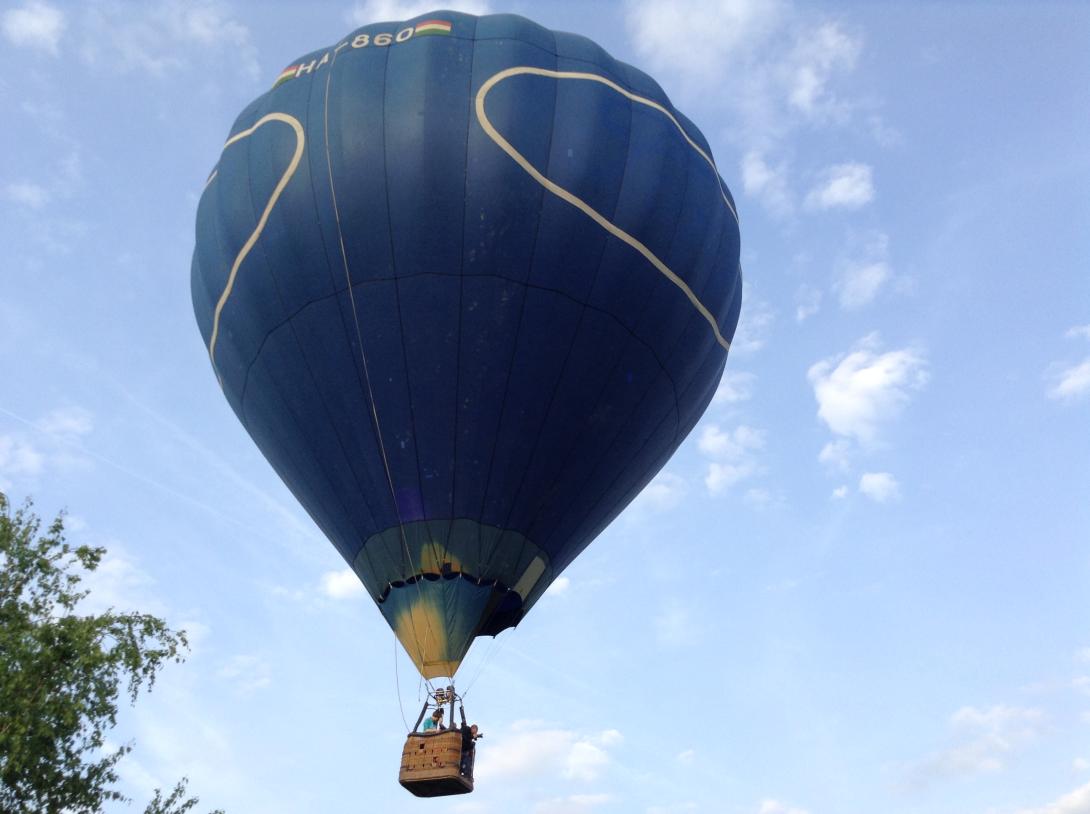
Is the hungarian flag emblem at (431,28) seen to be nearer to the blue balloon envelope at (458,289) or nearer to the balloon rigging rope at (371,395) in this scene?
the blue balloon envelope at (458,289)

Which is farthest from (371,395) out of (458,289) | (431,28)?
(431,28)

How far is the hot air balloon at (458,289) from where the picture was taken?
1252cm

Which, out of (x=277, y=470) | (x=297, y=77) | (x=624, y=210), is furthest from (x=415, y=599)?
(x=297, y=77)

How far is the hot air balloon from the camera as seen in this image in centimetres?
1252

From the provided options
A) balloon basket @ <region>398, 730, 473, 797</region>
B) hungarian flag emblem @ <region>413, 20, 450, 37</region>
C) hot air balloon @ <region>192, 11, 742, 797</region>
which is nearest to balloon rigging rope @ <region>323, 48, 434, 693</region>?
hot air balloon @ <region>192, 11, 742, 797</region>

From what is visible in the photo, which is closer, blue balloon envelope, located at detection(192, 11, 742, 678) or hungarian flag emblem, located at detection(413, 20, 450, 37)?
blue balloon envelope, located at detection(192, 11, 742, 678)

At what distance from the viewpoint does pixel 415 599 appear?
1277cm

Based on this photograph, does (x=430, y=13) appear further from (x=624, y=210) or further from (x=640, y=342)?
(x=640, y=342)

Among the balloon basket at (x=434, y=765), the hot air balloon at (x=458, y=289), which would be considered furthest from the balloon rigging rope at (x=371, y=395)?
the balloon basket at (x=434, y=765)

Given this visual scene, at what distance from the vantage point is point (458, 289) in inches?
493

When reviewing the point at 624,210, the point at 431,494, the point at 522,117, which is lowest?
the point at 431,494

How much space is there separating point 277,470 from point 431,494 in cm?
319

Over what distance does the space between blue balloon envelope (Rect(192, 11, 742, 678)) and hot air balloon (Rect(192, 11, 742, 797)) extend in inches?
1.0

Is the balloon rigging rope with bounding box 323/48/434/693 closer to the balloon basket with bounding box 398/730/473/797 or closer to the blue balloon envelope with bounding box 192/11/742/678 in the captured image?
the blue balloon envelope with bounding box 192/11/742/678
